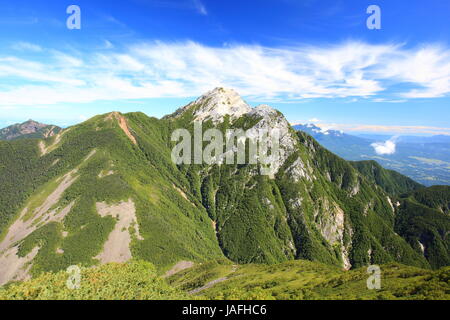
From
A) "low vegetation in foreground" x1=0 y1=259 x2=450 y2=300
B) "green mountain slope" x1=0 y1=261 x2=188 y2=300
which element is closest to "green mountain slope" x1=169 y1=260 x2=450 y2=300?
"low vegetation in foreground" x1=0 y1=259 x2=450 y2=300

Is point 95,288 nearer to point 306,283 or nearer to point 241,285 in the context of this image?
point 241,285

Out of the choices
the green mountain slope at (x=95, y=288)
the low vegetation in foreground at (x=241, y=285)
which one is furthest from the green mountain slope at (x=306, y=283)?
the green mountain slope at (x=95, y=288)

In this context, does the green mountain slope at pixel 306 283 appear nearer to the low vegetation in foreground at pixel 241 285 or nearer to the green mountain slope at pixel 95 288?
the low vegetation in foreground at pixel 241 285

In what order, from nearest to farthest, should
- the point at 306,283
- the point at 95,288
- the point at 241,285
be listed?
the point at 95,288 < the point at 306,283 < the point at 241,285

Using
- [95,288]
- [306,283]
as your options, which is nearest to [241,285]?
[306,283]

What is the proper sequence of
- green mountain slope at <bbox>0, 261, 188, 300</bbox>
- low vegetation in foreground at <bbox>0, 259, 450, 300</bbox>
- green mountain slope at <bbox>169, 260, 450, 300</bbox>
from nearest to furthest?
green mountain slope at <bbox>0, 261, 188, 300</bbox> < low vegetation in foreground at <bbox>0, 259, 450, 300</bbox> < green mountain slope at <bbox>169, 260, 450, 300</bbox>

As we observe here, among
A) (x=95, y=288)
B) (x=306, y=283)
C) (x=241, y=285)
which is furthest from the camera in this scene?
(x=241, y=285)

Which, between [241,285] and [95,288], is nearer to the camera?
[95,288]

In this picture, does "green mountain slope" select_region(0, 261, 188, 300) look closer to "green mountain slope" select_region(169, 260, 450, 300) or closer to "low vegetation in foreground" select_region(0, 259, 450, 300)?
"low vegetation in foreground" select_region(0, 259, 450, 300)

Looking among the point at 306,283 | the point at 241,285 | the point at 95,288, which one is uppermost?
the point at 95,288

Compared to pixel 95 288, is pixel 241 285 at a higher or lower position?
lower

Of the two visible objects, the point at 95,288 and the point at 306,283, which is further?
the point at 306,283
